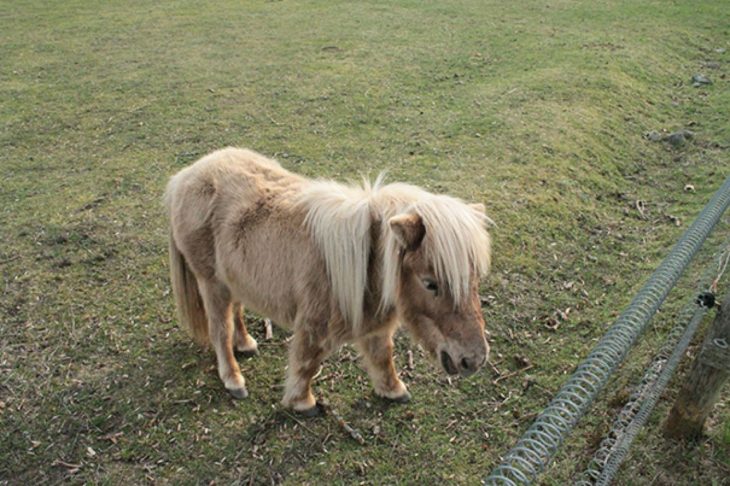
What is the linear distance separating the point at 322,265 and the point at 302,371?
0.77 metres

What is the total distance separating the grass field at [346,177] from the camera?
3586 mm

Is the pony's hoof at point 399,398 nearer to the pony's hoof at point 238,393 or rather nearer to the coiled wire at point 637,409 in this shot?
the pony's hoof at point 238,393

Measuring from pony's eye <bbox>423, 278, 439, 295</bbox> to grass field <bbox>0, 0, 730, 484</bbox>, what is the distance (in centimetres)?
126

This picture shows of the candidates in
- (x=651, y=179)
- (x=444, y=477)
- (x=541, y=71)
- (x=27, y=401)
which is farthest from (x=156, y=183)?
(x=541, y=71)

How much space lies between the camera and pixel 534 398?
12.8 feet

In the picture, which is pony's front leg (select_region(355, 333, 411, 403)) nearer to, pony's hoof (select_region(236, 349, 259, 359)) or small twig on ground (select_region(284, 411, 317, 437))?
small twig on ground (select_region(284, 411, 317, 437))

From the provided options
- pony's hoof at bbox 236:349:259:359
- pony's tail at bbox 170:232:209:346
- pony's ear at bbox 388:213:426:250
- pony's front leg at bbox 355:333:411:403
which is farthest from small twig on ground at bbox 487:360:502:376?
pony's tail at bbox 170:232:209:346

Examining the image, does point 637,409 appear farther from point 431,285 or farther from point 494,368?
point 431,285

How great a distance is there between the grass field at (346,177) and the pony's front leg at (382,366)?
0.11m

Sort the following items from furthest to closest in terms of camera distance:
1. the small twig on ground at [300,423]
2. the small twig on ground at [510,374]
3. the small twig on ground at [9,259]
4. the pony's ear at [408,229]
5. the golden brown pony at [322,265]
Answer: the small twig on ground at [9,259] → the small twig on ground at [510,374] → the small twig on ground at [300,423] → the golden brown pony at [322,265] → the pony's ear at [408,229]

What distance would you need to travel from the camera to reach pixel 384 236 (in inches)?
121

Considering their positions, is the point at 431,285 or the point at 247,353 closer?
the point at 431,285

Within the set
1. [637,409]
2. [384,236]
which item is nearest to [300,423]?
[384,236]

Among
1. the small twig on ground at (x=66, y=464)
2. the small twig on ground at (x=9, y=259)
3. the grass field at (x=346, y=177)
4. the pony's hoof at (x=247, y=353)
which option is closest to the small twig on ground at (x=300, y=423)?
the grass field at (x=346, y=177)
